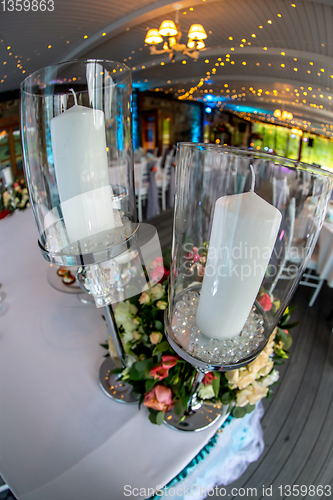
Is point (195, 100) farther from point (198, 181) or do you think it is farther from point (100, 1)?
point (198, 181)

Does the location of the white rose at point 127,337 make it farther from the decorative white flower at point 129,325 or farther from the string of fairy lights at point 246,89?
the string of fairy lights at point 246,89

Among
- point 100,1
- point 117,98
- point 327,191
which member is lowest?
point 327,191

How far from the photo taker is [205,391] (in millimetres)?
496

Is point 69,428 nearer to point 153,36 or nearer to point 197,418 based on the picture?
point 197,418

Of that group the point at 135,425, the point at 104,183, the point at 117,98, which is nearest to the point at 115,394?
the point at 135,425

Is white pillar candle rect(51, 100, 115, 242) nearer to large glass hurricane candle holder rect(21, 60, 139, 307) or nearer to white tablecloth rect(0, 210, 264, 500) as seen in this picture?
large glass hurricane candle holder rect(21, 60, 139, 307)

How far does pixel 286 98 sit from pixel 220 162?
1039cm

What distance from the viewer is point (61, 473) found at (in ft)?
1.43

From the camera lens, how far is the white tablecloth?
0.43m

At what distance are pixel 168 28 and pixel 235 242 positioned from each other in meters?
4.76

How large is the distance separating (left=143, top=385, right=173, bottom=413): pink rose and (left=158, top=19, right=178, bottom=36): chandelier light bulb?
4.80 m

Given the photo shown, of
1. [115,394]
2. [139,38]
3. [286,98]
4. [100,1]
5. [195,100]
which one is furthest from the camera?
[195,100]

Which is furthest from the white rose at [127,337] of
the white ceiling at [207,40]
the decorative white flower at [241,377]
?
the white ceiling at [207,40]

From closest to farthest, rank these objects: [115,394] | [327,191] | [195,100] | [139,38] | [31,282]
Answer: [327,191], [115,394], [31,282], [139,38], [195,100]
